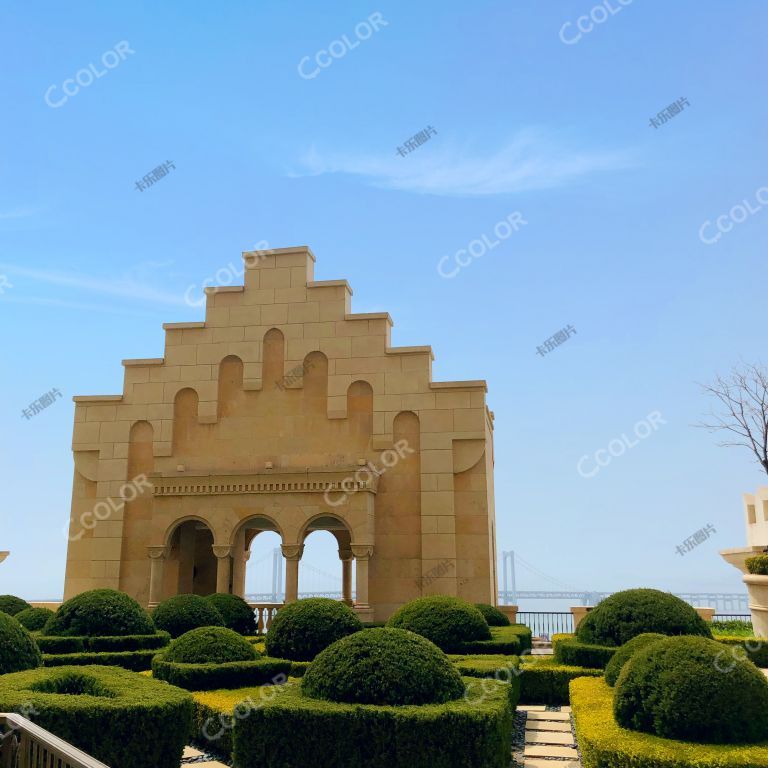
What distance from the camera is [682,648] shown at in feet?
27.9

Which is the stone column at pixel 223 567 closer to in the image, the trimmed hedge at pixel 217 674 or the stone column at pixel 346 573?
the stone column at pixel 346 573

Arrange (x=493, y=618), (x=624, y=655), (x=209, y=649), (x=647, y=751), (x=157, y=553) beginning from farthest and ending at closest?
(x=157, y=553) → (x=493, y=618) → (x=209, y=649) → (x=624, y=655) → (x=647, y=751)

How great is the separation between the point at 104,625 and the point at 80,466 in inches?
532

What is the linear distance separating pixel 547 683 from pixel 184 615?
8405mm

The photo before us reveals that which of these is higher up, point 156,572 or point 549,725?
point 156,572

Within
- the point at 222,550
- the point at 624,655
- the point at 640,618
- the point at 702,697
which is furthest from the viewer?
the point at 222,550

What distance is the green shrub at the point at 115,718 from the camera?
26.3 feet

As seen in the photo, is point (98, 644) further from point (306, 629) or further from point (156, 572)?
point (156, 572)

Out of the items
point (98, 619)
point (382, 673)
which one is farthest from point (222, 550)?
point (382, 673)

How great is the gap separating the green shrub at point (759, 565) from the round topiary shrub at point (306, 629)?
985cm

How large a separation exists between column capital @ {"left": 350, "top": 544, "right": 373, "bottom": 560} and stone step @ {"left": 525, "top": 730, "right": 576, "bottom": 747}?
491 inches

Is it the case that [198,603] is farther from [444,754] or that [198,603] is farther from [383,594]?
[444,754]

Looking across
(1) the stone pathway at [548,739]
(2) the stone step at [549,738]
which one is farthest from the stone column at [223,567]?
(2) the stone step at [549,738]

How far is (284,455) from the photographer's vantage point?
2692 cm
